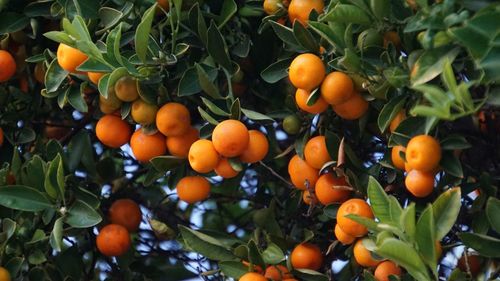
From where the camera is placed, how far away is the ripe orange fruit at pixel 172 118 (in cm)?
204

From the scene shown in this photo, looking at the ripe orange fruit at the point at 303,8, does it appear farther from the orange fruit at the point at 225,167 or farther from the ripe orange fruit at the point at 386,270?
the ripe orange fruit at the point at 386,270

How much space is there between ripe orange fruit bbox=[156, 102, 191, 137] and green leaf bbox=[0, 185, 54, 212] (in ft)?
1.01

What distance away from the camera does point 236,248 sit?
6.68 feet

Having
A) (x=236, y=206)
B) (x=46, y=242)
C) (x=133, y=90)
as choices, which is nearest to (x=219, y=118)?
(x=133, y=90)

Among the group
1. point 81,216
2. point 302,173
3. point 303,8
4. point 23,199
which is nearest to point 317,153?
→ point 302,173

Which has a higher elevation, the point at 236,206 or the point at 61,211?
the point at 61,211

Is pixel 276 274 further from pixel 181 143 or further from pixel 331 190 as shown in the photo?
pixel 181 143

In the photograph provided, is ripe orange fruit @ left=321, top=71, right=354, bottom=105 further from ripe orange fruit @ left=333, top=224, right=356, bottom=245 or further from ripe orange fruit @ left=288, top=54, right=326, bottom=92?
ripe orange fruit @ left=333, top=224, right=356, bottom=245

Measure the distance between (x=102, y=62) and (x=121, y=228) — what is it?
489 mm

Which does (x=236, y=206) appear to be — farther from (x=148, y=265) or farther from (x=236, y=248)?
(x=236, y=248)

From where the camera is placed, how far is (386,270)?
1915 mm

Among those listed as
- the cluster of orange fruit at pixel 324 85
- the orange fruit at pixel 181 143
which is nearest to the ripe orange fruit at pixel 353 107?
the cluster of orange fruit at pixel 324 85

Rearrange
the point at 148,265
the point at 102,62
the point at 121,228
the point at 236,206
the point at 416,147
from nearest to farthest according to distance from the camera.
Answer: the point at 416,147
the point at 102,62
the point at 121,228
the point at 148,265
the point at 236,206

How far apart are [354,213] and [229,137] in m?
0.27
